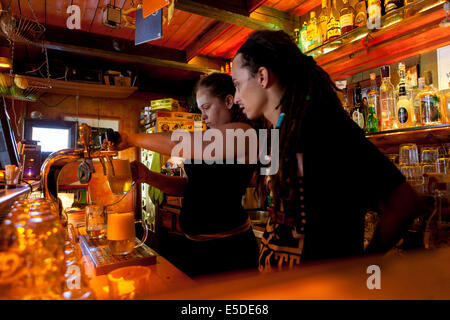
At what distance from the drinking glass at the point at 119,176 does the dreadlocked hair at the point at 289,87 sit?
2.05 feet

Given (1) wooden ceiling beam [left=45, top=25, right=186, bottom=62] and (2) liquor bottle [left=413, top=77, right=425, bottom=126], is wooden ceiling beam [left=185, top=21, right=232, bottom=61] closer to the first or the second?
(1) wooden ceiling beam [left=45, top=25, right=186, bottom=62]

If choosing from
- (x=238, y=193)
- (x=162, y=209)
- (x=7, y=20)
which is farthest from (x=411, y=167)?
(x=162, y=209)

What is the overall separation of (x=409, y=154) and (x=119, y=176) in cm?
167

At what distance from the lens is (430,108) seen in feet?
5.48

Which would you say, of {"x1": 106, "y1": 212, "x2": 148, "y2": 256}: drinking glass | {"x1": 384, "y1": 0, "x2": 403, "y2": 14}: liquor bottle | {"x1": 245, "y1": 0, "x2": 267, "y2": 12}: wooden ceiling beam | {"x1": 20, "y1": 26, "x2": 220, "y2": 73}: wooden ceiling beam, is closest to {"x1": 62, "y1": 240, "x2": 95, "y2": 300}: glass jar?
{"x1": 106, "y1": 212, "x2": 148, "y2": 256}: drinking glass

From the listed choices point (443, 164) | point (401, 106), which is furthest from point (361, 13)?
point (443, 164)

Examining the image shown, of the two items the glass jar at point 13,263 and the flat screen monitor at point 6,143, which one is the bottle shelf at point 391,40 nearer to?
the glass jar at point 13,263

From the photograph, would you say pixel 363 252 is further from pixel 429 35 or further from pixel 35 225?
pixel 429 35

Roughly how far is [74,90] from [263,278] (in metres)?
4.38

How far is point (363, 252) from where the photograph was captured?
81cm

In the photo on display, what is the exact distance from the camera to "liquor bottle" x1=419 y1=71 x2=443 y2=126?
164cm

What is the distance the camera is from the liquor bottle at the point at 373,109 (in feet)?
6.55

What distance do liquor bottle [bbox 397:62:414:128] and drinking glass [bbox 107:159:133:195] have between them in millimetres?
1623

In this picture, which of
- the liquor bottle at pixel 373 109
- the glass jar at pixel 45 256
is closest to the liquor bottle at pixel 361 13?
the liquor bottle at pixel 373 109
